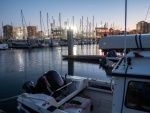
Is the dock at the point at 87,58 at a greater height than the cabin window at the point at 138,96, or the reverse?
the cabin window at the point at 138,96

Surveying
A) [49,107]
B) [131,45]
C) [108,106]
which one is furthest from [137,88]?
[108,106]

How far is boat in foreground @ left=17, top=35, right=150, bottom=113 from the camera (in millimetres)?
3834

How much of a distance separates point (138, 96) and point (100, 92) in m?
3.27

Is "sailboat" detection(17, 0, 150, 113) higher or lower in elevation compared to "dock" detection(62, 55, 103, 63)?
higher

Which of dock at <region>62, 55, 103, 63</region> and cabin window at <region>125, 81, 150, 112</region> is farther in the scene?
dock at <region>62, 55, 103, 63</region>

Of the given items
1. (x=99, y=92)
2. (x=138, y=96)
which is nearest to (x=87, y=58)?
(x=99, y=92)

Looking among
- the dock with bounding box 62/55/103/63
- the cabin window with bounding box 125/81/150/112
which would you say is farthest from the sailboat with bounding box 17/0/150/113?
the dock with bounding box 62/55/103/63

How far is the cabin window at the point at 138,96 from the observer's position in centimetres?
378

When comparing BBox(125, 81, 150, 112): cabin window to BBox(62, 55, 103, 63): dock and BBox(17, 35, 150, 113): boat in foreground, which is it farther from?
BBox(62, 55, 103, 63): dock

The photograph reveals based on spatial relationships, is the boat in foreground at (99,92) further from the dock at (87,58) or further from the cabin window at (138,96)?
the dock at (87,58)

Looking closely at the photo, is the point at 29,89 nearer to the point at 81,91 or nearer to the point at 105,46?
the point at 81,91

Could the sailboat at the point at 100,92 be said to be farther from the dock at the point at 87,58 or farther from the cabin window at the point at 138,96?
the dock at the point at 87,58

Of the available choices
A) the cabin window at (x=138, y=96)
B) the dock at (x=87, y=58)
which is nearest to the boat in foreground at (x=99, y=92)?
the cabin window at (x=138, y=96)

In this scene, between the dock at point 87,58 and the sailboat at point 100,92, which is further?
the dock at point 87,58
